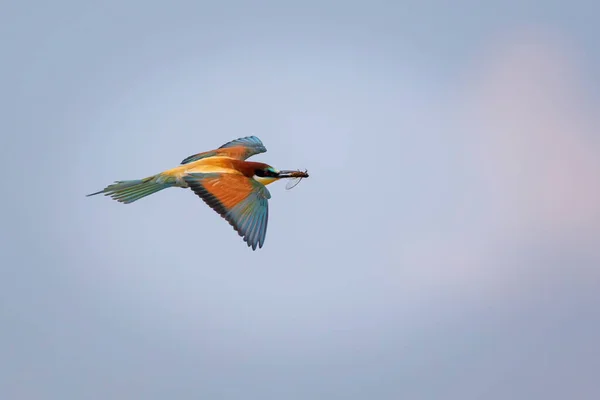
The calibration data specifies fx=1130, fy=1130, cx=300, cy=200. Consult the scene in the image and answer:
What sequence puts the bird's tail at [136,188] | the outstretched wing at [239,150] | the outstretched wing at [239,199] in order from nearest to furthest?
Answer: the outstretched wing at [239,199]
the bird's tail at [136,188]
the outstretched wing at [239,150]

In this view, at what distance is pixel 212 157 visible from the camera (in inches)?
392

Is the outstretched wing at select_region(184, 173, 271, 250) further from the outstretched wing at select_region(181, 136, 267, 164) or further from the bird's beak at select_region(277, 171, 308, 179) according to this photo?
the outstretched wing at select_region(181, 136, 267, 164)

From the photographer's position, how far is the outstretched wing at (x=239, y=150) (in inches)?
412

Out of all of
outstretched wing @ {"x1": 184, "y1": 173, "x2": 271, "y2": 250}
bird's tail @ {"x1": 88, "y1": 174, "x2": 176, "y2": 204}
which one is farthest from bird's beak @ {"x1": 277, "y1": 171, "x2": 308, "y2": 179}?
bird's tail @ {"x1": 88, "y1": 174, "x2": 176, "y2": 204}

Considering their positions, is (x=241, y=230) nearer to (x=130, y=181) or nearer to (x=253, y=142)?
(x=130, y=181)

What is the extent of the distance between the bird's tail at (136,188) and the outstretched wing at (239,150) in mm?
874

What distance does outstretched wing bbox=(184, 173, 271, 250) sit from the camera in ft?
28.9

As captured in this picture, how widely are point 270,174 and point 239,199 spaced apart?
2.00ft

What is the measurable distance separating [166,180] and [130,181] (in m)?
0.33

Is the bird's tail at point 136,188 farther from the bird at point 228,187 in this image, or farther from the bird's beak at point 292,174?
the bird's beak at point 292,174

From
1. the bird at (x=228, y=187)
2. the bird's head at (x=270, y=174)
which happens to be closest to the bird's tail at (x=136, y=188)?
the bird at (x=228, y=187)

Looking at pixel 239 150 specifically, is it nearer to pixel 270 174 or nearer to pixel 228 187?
pixel 270 174

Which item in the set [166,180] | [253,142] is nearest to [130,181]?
[166,180]

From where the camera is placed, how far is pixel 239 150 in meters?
10.8
